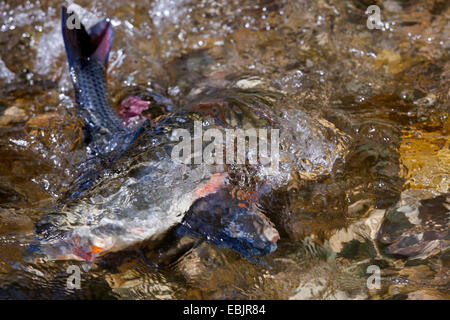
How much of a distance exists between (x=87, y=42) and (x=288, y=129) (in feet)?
4.47

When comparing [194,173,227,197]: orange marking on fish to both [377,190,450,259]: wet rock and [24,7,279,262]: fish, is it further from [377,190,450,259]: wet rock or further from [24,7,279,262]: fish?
[377,190,450,259]: wet rock

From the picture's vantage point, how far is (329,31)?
3.45m

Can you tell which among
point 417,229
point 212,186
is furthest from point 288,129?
point 417,229

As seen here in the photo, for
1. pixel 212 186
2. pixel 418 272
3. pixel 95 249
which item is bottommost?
pixel 418 272

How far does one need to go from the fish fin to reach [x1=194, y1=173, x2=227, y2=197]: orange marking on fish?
118 cm

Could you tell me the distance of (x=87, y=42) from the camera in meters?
2.84

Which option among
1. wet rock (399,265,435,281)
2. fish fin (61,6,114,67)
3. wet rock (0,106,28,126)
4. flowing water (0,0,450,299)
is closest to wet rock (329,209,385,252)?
flowing water (0,0,450,299)

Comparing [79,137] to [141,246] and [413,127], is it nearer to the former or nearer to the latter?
[141,246]

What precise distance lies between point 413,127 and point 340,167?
1.71 ft

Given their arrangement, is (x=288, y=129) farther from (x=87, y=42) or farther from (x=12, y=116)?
(x=12, y=116)

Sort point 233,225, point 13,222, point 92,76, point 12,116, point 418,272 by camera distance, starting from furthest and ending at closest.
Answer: point 12,116 < point 92,76 < point 13,222 < point 418,272 < point 233,225

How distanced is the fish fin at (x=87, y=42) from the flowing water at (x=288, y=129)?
39 centimetres

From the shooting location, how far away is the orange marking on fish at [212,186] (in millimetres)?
2197

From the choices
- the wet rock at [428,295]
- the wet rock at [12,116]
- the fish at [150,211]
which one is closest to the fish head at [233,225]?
the fish at [150,211]
